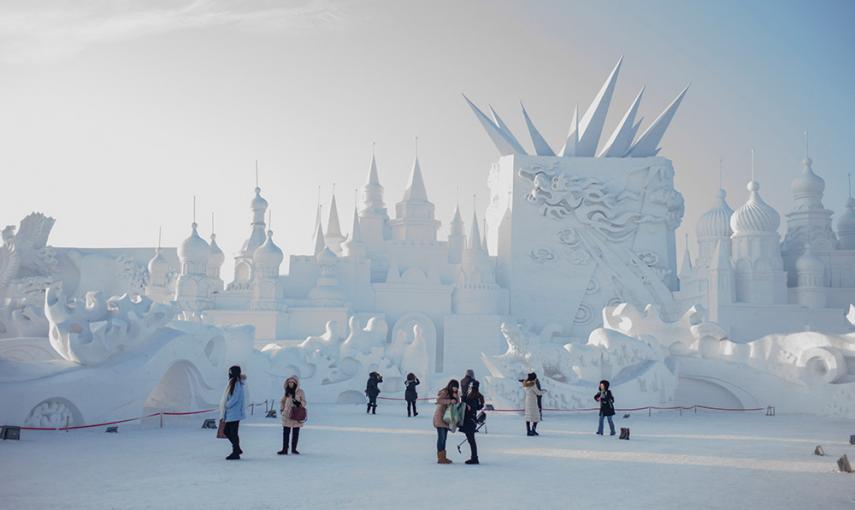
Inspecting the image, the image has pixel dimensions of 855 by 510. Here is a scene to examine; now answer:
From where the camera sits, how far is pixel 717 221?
35688 millimetres

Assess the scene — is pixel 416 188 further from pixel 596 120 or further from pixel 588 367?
pixel 588 367

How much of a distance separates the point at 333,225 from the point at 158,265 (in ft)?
33.5

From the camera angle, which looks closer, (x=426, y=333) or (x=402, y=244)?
(x=426, y=333)

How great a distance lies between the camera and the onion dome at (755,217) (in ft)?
109

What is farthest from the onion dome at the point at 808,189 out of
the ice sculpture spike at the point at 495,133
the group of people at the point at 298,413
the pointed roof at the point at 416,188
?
the group of people at the point at 298,413

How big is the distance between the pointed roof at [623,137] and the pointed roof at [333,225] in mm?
13016

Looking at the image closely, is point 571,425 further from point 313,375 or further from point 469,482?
point 313,375

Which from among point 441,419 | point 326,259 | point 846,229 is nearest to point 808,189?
point 846,229

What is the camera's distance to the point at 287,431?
952cm

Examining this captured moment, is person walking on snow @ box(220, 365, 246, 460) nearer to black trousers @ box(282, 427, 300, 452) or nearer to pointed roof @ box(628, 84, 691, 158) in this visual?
black trousers @ box(282, 427, 300, 452)

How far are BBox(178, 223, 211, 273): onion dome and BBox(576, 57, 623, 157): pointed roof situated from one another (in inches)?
624

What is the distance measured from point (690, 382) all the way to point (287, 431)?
40.1ft

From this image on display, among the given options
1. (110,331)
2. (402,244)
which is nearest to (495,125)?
(402,244)

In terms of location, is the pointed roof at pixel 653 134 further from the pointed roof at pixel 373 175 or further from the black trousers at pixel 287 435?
the black trousers at pixel 287 435
